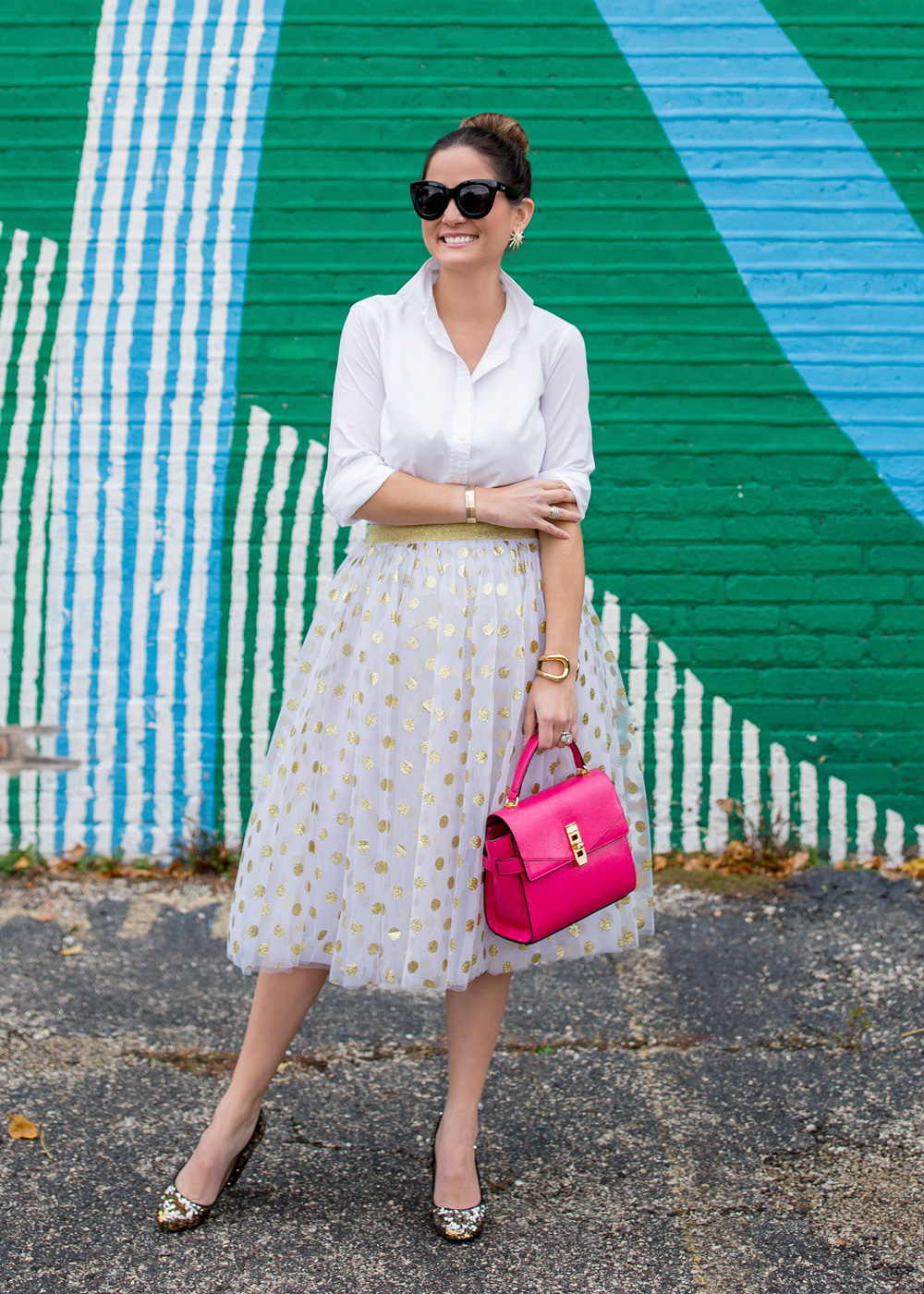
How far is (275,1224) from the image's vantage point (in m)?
2.38

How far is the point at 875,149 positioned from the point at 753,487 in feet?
3.91

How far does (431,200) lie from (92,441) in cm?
232

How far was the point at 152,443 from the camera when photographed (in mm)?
4133

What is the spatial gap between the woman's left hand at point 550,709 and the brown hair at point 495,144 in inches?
36.7

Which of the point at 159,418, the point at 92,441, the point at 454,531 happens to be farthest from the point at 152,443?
the point at 454,531

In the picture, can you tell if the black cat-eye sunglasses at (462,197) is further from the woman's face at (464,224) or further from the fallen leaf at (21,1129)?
the fallen leaf at (21,1129)

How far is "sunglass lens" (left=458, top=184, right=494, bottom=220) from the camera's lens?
84.9 inches

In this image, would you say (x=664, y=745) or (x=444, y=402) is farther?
(x=664, y=745)

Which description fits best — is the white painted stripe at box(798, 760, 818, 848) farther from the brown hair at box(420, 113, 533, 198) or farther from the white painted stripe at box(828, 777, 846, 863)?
the brown hair at box(420, 113, 533, 198)

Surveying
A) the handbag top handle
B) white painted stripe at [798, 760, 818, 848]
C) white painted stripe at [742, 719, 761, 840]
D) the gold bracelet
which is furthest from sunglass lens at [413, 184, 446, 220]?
white painted stripe at [798, 760, 818, 848]

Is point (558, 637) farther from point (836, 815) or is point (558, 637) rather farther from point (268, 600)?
point (836, 815)

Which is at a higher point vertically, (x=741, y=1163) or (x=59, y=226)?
(x=59, y=226)

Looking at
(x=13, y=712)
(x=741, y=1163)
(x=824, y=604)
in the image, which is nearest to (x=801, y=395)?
(x=824, y=604)

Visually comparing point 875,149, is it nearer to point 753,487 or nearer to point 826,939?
point 753,487
